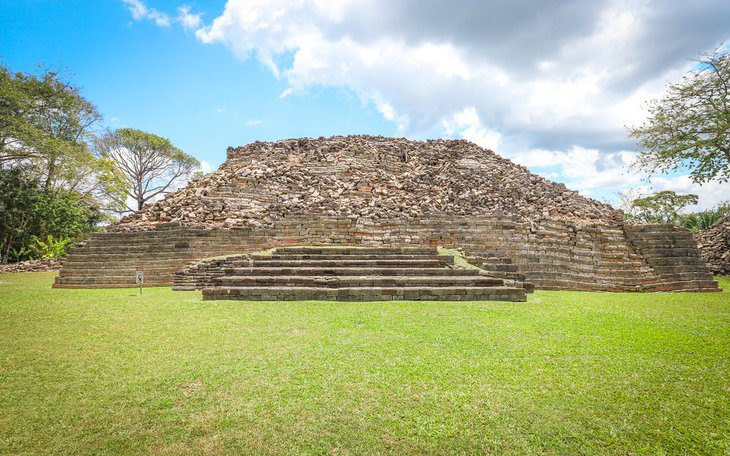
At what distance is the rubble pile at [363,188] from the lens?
11828mm

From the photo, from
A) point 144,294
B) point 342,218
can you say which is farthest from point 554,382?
point 342,218

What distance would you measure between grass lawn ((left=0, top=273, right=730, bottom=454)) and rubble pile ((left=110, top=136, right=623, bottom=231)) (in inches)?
282

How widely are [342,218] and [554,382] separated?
360 inches

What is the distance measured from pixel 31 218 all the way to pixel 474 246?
21.9 m

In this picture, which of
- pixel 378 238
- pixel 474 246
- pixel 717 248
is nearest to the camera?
pixel 474 246

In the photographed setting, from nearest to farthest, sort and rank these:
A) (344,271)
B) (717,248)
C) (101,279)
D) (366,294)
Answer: (366,294) < (344,271) < (101,279) < (717,248)

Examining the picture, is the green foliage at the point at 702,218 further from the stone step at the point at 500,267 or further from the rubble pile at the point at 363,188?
the stone step at the point at 500,267

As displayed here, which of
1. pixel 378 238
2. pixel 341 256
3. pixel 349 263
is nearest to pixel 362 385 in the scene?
pixel 349 263

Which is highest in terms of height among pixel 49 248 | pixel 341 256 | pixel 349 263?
pixel 49 248

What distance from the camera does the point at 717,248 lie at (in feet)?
45.2

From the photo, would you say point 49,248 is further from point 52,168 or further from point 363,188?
point 363,188

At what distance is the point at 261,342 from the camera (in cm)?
372

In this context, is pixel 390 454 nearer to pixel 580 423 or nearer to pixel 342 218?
pixel 580 423

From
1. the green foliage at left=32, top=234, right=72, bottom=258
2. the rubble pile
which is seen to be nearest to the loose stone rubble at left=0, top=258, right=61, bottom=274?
the green foliage at left=32, top=234, right=72, bottom=258
